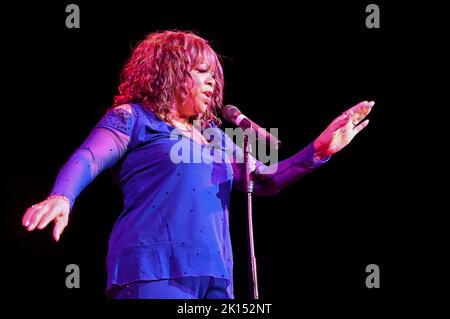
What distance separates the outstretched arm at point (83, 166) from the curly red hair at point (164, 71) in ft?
0.54

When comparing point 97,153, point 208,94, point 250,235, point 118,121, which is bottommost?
point 250,235

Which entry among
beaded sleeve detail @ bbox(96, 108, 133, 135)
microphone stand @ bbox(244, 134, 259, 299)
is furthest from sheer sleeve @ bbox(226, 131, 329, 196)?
beaded sleeve detail @ bbox(96, 108, 133, 135)

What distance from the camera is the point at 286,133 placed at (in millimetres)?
3365

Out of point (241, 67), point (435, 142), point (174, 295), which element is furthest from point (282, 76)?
point (174, 295)

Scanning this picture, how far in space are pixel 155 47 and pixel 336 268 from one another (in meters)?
1.57

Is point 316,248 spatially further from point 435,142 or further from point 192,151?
point 192,151

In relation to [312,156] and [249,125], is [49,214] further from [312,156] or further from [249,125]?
[312,156]

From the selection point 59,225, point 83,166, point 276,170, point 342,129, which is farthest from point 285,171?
point 59,225

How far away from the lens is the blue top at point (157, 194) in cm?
190

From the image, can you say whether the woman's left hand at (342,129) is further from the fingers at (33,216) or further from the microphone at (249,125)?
the fingers at (33,216)

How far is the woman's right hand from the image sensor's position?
157 centimetres

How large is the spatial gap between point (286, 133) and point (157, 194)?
1.50m

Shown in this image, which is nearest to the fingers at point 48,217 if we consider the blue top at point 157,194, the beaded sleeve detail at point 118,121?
the blue top at point 157,194

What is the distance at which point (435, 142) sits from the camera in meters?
3.24
